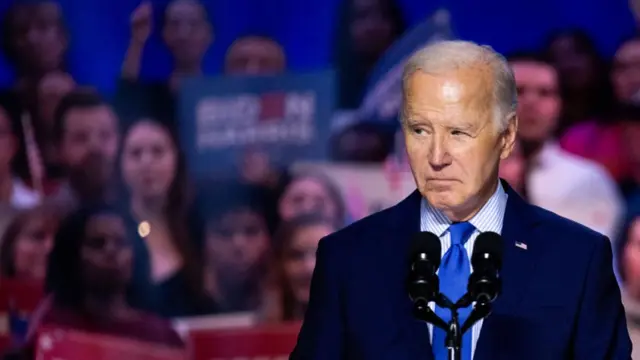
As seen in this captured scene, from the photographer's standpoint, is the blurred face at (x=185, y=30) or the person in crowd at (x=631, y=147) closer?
the blurred face at (x=185, y=30)

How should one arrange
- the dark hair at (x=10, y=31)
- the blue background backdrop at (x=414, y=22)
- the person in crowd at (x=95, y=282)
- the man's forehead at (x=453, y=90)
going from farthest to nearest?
the blue background backdrop at (x=414, y=22) → the person in crowd at (x=95, y=282) → the dark hair at (x=10, y=31) → the man's forehead at (x=453, y=90)

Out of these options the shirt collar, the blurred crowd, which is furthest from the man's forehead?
the blurred crowd

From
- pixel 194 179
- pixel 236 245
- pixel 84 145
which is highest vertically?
pixel 84 145

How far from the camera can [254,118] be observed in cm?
453

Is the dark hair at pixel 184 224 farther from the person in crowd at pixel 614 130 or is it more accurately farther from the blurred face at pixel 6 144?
the person in crowd at pixel 614 130

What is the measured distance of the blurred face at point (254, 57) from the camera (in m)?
4.53

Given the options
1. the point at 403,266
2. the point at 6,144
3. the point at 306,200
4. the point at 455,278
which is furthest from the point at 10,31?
the point at 455,278

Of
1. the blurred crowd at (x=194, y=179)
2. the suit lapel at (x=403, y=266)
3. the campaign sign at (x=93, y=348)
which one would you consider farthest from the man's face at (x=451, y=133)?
the campaign sign at (x=93, y=348)

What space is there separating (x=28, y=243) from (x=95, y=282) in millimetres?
274

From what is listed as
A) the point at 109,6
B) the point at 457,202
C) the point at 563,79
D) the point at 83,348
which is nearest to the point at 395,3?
the point at 563,79

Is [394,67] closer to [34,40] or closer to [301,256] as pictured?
[301,256]

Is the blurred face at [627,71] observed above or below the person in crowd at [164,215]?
above

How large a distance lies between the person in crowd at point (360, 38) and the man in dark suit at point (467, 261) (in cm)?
257

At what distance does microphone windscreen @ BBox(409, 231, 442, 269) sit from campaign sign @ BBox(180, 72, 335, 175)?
9.03 feet
